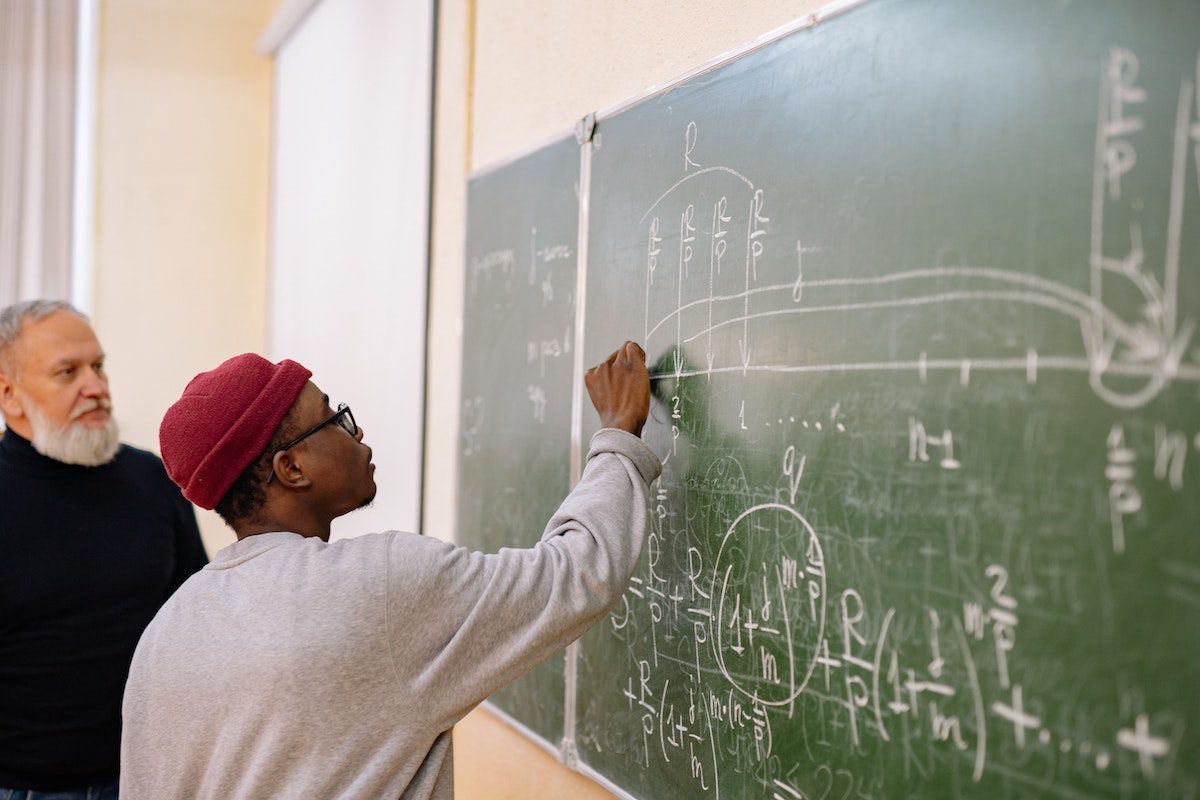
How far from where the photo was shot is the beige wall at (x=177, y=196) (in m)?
5.46

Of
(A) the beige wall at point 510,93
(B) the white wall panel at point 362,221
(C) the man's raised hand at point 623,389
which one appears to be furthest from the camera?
(B) the white wall panel at point 362,221

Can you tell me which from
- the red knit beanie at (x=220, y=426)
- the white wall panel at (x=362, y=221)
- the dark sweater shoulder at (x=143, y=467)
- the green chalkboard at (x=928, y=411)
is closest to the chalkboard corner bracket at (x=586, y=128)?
the green chalkboard at (x=928, y=411)

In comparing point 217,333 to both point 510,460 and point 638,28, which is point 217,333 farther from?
point 638,28

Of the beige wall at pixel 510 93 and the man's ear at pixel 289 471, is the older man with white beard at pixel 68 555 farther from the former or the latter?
the man's ear at pixel 289 471

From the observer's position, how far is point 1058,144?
1.25m

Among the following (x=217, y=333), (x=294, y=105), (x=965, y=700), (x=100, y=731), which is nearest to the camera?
(x=965, y=700)

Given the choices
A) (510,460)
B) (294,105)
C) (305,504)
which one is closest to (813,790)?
(305,504)

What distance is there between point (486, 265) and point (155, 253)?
332 centimetres

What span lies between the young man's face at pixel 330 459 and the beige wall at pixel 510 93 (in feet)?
3.20

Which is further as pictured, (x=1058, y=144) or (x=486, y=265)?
(x=486, y=265)

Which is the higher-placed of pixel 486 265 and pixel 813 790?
pixel 486 265

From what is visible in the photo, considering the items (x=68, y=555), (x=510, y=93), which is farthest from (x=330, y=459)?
(x=510, y=93)

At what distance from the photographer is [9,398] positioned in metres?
2.65

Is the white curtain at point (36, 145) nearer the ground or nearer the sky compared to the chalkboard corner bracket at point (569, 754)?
nearer the sky
